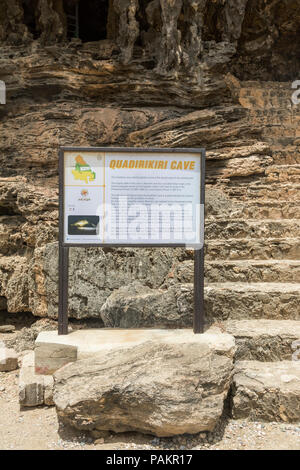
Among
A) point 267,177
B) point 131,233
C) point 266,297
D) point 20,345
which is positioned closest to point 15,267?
point 20,345

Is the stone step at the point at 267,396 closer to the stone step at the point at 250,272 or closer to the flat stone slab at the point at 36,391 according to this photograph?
the stone step at the point at 250,272

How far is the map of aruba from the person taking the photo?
3311mm

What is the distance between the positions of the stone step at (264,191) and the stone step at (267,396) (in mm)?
3679

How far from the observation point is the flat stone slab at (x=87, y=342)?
3066 millimetres

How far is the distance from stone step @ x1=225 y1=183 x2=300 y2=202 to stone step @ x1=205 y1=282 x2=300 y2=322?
8.79 ft

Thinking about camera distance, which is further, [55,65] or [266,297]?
[55,65]

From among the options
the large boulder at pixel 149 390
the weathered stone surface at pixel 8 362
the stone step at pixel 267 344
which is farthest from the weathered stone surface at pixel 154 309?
the weathered stone surface at pixel 8 362

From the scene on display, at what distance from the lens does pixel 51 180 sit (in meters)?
7.34

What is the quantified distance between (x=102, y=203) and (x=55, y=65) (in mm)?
6334

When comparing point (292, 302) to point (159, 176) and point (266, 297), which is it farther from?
point (159, 176)

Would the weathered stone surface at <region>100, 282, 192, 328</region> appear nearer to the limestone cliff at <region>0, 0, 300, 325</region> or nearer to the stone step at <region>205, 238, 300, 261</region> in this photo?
the limestone cliff at <region>0, 0, 300, 325</region>

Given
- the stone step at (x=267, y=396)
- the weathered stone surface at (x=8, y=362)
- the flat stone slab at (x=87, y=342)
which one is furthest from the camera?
the weathered stone surface at (x=8, y=362)

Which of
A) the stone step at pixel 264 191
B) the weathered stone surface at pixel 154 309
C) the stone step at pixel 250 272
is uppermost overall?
the stone step at pixel 264 191

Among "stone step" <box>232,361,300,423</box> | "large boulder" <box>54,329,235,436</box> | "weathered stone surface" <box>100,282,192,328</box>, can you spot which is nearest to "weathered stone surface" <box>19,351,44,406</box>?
"large boulder" <box>54,329,235,436</box>
